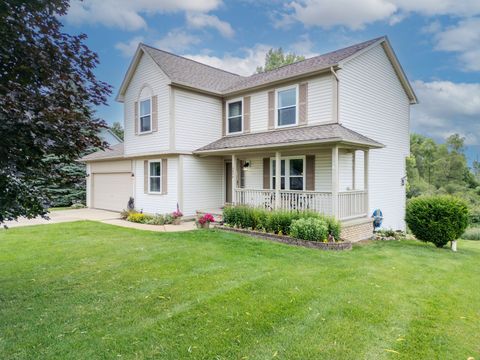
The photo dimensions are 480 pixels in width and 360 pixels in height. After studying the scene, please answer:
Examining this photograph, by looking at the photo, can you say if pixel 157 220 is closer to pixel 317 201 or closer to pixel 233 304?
pixel 317 201

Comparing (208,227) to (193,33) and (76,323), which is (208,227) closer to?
(76,323)

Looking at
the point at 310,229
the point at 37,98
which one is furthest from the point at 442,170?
the point at 37,98

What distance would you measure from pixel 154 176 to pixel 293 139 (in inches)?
285

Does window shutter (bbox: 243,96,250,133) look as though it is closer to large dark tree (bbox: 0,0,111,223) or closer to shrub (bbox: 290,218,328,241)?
shrub (bbox: 290,218,328,241)

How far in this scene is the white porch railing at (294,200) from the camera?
1034 centimetres

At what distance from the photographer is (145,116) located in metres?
14.6

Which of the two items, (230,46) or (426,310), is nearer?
(426,310)

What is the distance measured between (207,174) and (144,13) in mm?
9082

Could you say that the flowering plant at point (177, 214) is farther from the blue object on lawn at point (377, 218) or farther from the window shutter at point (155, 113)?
the blue object on lawn at point (377, 218)

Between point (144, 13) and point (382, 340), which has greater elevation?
point (144, 13)

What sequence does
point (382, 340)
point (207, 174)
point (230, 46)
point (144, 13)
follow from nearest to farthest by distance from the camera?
point (382, 340) → point (207, 174) → point (144, 13) → point (230, 46)

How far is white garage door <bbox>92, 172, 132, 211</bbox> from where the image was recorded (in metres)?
16.5

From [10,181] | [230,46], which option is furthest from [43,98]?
[230,46]

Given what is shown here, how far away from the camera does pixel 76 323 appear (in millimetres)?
3842
